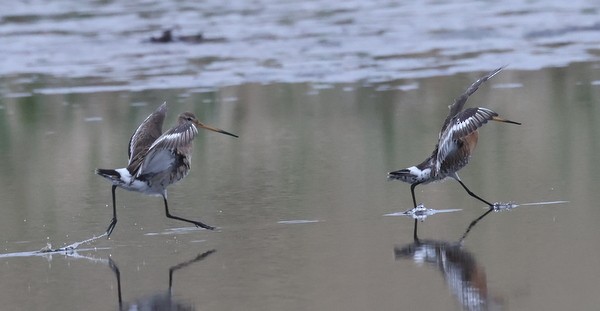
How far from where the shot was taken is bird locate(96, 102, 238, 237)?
883 centimetres

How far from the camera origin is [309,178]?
10.4 meters

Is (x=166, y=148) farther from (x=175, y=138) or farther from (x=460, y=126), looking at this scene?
(x=460, y=126)

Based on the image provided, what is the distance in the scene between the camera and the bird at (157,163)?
883 centimetres

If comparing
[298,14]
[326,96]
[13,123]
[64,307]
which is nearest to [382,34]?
[298,14]

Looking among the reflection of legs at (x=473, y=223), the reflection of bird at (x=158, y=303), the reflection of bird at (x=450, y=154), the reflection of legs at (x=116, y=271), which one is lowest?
the reflection of bird at (x=158, y=303)

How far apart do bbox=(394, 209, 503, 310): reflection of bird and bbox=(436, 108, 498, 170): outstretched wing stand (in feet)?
3.31

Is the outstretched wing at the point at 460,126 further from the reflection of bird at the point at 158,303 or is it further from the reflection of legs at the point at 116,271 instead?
the reflection of bird at the point at 158,303

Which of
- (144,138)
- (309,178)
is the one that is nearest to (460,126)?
(309,178)

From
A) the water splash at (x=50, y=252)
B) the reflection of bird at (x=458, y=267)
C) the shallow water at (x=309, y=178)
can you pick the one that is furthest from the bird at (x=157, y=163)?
the reflection of bird at (x=458, y=267)

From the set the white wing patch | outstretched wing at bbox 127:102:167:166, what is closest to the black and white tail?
the white wing patch

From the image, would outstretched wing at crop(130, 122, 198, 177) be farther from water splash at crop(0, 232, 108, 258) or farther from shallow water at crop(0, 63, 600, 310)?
water splash at crop(0, 232, 108, 258)

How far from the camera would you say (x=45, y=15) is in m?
27.3

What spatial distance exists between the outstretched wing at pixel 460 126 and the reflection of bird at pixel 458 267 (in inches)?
39.7

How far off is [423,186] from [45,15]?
18176mm
